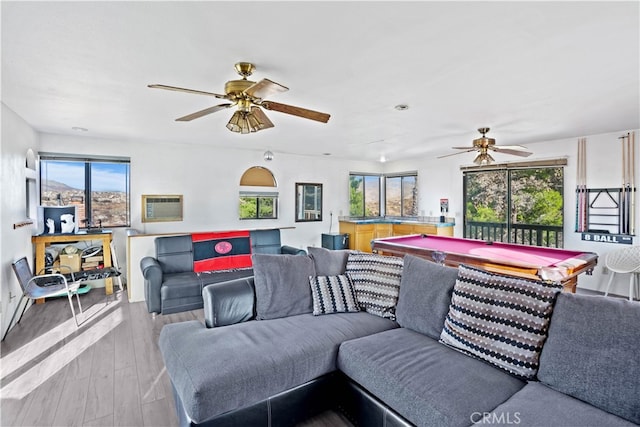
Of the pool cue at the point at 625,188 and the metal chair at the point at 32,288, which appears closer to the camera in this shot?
the metal chair at the point at 32,288

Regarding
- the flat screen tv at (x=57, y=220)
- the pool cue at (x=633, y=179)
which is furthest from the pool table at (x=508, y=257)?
the flat screen tv at (x=57, y=220)

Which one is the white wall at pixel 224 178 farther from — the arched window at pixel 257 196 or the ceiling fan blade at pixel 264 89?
the ceiling fan blade at pixel 264 89

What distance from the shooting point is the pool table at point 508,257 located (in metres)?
3.05

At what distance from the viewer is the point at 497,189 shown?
6.12 m

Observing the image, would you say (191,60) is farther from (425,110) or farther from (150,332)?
(150,332)

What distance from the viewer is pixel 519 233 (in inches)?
229

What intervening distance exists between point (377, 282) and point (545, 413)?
140 cm

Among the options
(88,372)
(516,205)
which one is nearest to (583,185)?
(516,205)

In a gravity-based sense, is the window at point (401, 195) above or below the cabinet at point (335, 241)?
above

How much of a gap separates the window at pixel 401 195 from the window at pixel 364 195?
10.1 inches

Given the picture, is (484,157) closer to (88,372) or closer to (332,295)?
(332,295)

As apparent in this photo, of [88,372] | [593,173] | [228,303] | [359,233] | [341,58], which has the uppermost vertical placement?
[341,58]

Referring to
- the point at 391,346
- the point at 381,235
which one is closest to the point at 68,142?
the point at 391,346

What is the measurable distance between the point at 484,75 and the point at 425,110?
39.5 inches
